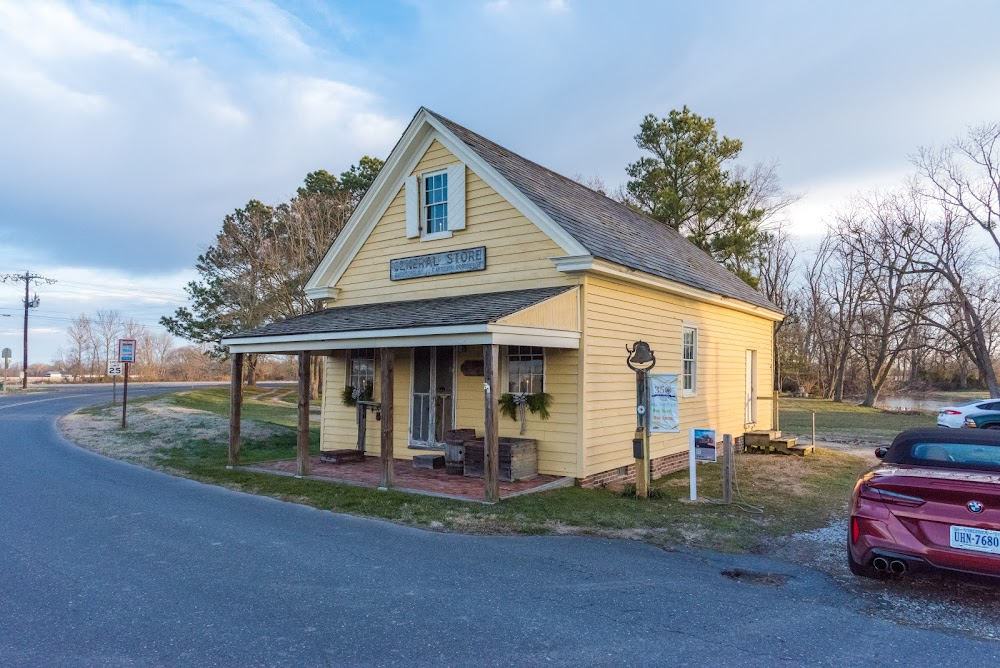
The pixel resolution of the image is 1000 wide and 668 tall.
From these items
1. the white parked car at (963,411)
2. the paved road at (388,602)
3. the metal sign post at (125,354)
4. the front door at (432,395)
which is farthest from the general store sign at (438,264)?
the white parked car at (963,411)

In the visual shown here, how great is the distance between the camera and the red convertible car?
476cm

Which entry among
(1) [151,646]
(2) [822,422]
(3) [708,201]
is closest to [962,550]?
(1) [151,646]

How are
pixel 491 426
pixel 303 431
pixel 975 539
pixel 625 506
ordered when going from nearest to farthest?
pixel 975 539 → pixel 491 426 → pixel 625 506 → pixel 303 431

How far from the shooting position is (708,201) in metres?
30.3

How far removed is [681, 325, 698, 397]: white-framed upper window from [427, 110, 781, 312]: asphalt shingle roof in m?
1.01

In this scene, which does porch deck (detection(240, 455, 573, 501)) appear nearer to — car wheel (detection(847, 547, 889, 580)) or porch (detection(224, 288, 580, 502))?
porch (detection(224, 288, 580, 502))

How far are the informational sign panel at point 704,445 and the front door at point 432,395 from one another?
14.8 feet

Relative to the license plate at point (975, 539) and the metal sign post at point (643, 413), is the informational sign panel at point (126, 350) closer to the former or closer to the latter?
the metal sign post at point (643, 413)

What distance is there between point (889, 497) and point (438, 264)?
866 centimetres

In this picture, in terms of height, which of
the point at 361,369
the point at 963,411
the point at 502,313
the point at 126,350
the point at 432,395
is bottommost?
the point at 963,411

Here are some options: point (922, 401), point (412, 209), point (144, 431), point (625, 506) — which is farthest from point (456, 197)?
point (922, 401)

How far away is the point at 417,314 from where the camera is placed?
10.2m

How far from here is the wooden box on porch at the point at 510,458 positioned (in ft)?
32.0

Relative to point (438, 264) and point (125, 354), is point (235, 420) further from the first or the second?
point (125, 354)
